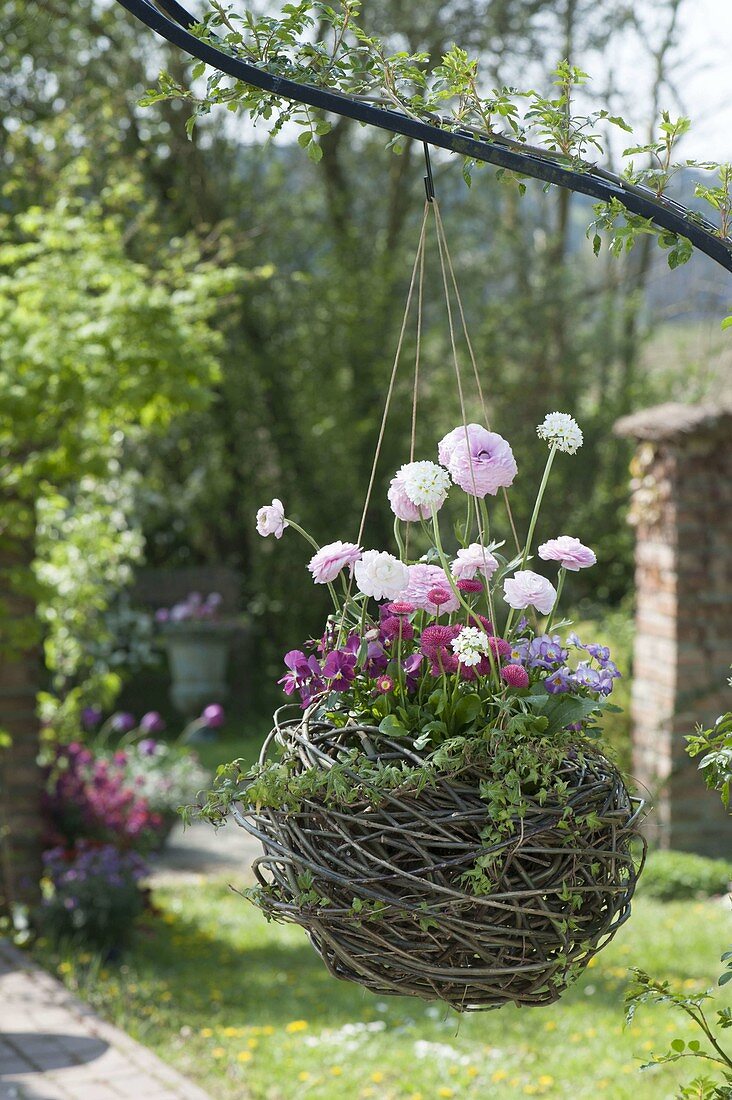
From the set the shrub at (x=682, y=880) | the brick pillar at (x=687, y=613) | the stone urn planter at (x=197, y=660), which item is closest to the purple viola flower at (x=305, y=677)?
the shrub at (x=682, y=880)

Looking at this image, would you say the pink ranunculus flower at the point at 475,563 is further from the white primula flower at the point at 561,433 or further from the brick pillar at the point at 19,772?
the brick pillar at the point at 19,772

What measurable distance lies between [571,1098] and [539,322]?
24.6 ft

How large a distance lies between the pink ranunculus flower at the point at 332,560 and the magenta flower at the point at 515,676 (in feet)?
0.81

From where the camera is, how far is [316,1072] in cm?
347

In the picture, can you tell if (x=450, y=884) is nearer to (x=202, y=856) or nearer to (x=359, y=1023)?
(x=359, y=1023)

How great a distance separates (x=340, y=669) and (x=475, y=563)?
227 millimetres

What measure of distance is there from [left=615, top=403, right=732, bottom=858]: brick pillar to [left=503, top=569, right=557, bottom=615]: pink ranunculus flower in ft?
13.8

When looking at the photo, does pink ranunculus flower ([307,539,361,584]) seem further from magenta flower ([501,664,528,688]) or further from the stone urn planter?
the stone urn planter

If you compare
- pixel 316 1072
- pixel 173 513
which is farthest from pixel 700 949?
pixel 173 513

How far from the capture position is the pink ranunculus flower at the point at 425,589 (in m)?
1.53

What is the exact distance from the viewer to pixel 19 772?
4836 mm

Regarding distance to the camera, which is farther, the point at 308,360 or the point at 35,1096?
the point at 308,360

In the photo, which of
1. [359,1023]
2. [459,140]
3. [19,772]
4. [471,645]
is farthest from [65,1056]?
[459,140]

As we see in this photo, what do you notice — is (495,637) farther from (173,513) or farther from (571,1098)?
(173,513)
